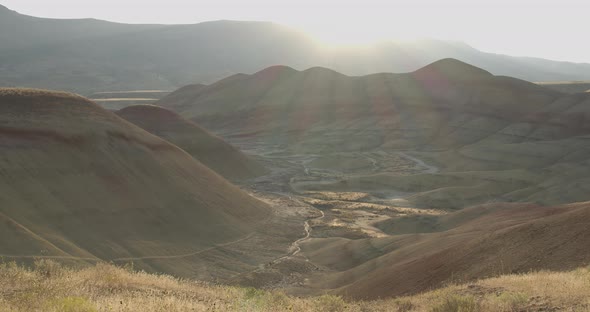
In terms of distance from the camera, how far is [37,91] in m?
42.2

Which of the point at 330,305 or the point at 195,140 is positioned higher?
the point at 330,305

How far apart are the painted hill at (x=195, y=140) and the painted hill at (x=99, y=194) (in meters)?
24.8

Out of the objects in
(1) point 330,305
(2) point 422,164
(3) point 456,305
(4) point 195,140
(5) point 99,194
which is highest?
(3) point 456,305

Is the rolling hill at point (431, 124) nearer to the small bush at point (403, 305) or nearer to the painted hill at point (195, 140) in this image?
the painted hill at point (195, 140)

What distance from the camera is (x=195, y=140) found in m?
75.7

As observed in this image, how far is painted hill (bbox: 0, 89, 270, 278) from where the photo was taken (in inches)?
1195

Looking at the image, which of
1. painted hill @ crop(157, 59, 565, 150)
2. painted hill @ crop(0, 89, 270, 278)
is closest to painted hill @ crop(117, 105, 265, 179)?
painted hill @ crop(0, 89, 270, 278)

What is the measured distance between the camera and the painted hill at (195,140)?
242 feet

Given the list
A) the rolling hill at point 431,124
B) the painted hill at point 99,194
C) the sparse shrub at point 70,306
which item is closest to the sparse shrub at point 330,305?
the sparse shrub at point 70,306

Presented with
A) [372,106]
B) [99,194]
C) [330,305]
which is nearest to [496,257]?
[330,305]

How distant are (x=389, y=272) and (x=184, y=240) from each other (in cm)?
1839

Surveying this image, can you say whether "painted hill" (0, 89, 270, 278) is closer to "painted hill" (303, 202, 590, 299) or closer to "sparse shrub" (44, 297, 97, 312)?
"painted hill" (303, 202, 590, 299)

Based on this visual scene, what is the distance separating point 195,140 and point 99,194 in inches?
1571

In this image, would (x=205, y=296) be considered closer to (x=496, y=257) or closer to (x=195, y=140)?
(x=496, y=257)
